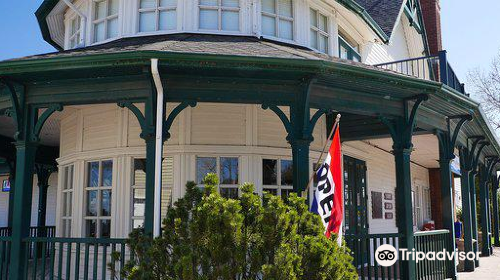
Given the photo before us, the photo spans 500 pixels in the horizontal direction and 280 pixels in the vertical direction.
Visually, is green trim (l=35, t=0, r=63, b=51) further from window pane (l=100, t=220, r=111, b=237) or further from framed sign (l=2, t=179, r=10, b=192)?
framed sign (l=2, t=179, r=10, b=192)

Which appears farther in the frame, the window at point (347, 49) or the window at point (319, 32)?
the window at point (347, 49)

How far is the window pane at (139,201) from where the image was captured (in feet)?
29.8

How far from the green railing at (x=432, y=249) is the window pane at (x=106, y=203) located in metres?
5.41

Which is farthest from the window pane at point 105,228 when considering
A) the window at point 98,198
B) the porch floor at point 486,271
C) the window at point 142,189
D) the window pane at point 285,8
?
the porch floor at point 486,271

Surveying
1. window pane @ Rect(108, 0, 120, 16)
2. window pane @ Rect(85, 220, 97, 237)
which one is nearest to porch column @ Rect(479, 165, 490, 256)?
window pane @ Rect(85, 220, 97, 237)

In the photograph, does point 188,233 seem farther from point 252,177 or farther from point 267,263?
point 252,177

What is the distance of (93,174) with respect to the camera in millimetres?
9734

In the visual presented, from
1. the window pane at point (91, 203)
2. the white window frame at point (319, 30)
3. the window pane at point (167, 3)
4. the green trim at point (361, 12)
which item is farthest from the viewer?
the green trim at point (361, 12)

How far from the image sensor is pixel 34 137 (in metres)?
7.78

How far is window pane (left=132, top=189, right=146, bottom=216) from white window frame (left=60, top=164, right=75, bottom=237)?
5.10 ft

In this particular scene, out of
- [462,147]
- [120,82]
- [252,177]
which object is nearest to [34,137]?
[120,82]

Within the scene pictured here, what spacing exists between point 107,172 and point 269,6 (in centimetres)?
447

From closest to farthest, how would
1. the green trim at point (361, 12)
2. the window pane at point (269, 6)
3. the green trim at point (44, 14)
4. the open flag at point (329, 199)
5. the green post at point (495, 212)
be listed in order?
the open flag at point (329, 199), the window pane at point (269, 6), the green trim at point (361, 12), the green trim at point (44, 14), the green post at point (495, 212)

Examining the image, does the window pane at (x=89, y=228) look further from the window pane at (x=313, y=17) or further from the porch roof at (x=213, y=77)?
the window pane at (x=313, y=17)
